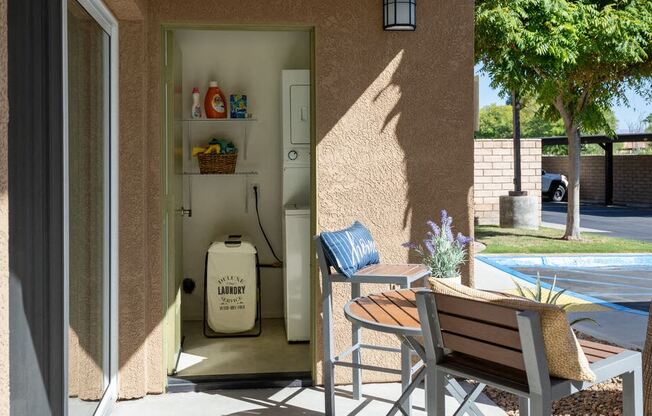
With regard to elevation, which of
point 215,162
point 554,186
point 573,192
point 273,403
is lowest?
point 273,403

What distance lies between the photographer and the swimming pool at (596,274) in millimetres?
7406

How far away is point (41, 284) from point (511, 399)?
2.71 meters

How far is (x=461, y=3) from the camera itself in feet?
14.1

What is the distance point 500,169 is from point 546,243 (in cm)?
355

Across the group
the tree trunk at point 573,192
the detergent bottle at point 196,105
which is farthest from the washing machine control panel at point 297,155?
the tree trunk at point 573,192

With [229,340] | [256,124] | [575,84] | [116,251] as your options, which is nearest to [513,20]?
[575,84]

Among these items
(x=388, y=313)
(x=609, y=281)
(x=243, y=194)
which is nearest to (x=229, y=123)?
(x=243, y=194)

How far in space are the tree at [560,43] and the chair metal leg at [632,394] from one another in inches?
311

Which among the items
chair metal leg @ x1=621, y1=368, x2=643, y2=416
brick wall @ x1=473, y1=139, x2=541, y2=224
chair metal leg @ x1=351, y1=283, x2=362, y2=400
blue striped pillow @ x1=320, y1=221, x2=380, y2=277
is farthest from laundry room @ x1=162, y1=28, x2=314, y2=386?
brick wall @ x1=473, y1=139, x2=541, y2=224

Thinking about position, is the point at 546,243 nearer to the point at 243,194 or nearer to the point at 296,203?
the point at 243,194

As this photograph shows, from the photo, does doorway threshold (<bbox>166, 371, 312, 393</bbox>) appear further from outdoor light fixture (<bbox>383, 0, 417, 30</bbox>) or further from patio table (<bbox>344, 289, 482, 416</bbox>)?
outdoor light fixture (<bbox>383, 0, 417, 30</bbox>)

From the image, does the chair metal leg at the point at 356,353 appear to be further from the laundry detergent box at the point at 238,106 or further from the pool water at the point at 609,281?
the pool water at the point at 609,281

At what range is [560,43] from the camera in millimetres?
9664

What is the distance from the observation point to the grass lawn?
36.0 ft
